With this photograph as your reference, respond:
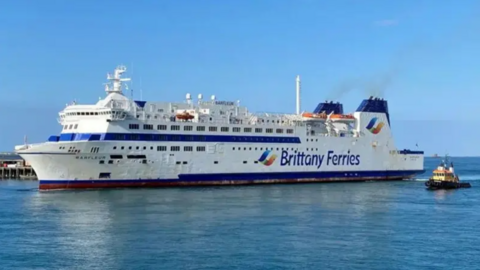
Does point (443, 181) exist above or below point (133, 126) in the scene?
below

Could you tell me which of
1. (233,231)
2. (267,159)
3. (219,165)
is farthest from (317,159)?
(233,231)

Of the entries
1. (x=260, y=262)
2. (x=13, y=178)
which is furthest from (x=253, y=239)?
(x=13, y=178)

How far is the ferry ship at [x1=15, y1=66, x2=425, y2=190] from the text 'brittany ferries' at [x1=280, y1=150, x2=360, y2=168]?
0.28 feet

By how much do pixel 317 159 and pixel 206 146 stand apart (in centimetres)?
1154

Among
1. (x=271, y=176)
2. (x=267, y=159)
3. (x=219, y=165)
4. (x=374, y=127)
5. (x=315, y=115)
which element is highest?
(x=315, y=115)

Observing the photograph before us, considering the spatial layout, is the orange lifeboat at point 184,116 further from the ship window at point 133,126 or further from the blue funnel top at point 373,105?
the blue funnel top at point 373,105

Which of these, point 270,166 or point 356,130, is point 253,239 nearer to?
point 270,166

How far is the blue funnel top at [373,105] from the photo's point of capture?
59.2 meters

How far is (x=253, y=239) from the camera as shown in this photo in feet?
83.2

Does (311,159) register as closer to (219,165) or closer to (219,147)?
(219,165)

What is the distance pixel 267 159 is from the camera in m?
51.5

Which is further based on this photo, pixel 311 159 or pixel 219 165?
pixel 311 159

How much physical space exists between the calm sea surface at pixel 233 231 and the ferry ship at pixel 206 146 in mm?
2117

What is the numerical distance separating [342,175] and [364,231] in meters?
29.1
